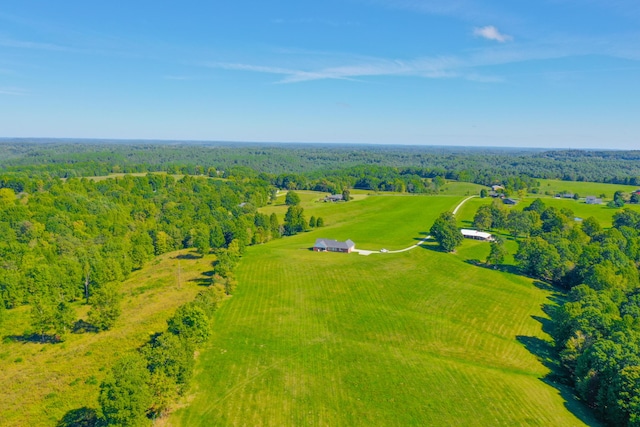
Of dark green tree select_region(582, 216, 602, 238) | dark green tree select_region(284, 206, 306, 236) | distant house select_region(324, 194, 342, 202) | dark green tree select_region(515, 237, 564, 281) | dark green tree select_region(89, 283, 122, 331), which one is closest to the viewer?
dark green tree select_region(89, 283, 122, 331)

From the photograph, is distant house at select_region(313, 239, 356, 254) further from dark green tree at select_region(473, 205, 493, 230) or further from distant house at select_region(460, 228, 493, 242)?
dark green tree at select_region(473, 205, 493, 230)

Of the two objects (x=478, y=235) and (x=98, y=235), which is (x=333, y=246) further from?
(x=98, y=235)

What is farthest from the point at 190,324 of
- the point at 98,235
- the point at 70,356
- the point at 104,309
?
the point at 98,235

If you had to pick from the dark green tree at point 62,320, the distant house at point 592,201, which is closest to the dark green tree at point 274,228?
the dark green tree at point 62,320

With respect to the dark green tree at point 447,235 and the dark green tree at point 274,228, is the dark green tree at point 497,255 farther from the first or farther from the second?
the dark green tree at point 274,228

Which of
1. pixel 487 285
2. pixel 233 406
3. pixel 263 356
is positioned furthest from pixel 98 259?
pixel 487 285

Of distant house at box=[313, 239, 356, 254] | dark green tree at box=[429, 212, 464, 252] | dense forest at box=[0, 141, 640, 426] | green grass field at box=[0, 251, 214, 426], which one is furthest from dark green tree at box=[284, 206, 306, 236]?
green grass field at box=[0, 251, 214, 426]
